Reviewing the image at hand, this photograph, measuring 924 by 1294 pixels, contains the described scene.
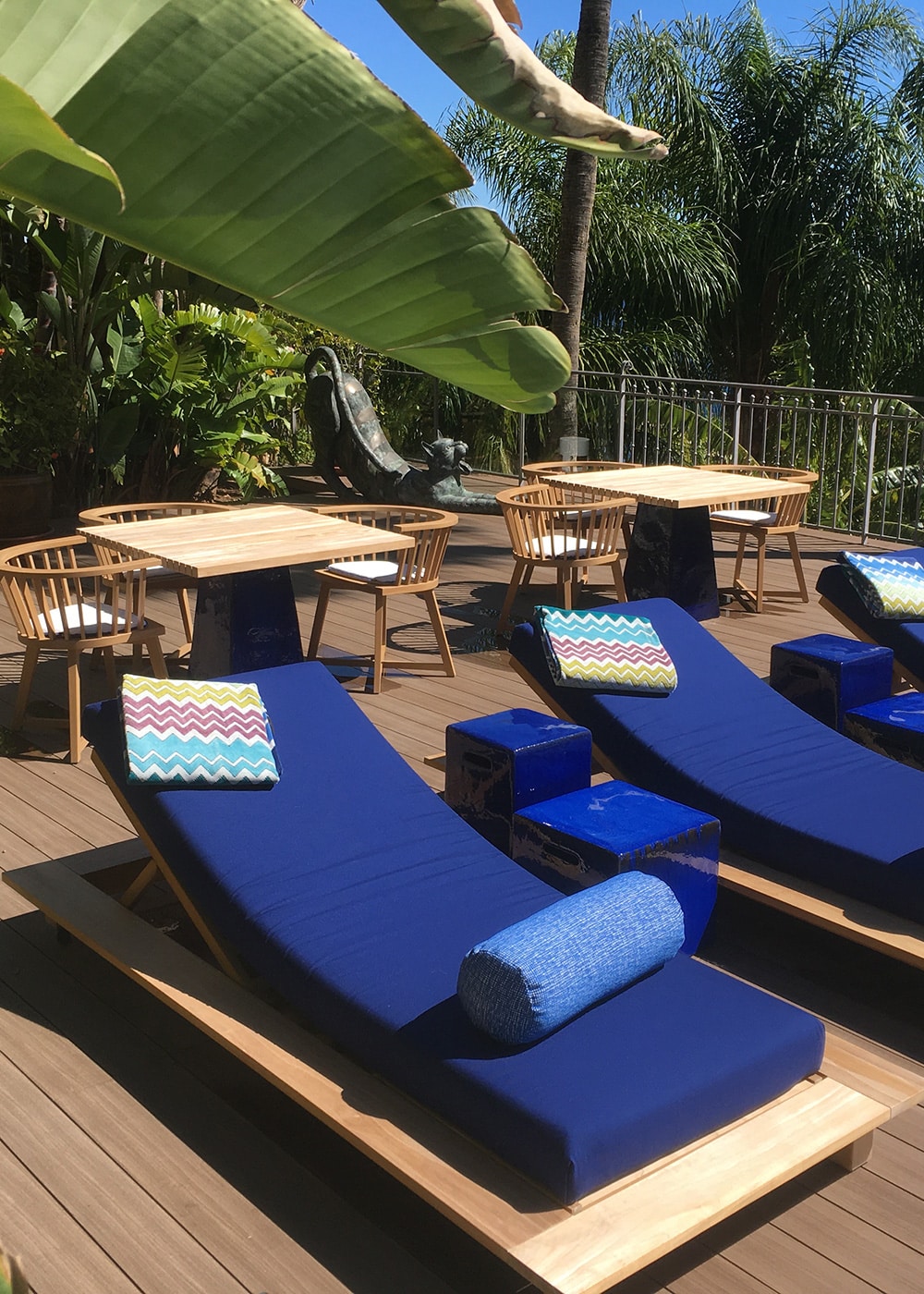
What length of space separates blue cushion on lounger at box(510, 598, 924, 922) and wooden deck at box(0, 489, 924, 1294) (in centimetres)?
35

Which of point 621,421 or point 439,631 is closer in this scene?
point 439,631

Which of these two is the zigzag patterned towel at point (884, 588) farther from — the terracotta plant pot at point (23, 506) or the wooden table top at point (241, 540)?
Answer: the terracotta plant pot at point (23, 506)

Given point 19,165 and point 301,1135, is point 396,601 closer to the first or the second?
point 301,1135

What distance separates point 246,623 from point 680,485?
316 cm

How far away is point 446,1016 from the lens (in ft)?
9.33

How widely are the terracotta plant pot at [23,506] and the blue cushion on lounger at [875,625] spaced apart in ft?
21.9

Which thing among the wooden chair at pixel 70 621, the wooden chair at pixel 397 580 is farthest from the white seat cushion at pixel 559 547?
the wooden chair at pixel 70 621

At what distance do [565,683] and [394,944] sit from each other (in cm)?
160

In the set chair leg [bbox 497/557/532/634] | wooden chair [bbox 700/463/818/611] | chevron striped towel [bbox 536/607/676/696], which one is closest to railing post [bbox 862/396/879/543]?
wooden chair [bbox 700/463/818/611]

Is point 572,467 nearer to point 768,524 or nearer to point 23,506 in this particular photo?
point 768,524

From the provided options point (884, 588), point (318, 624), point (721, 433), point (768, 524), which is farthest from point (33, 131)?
point (721, 433)

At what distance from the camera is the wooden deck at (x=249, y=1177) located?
8.61 ft

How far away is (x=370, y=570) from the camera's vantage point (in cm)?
685


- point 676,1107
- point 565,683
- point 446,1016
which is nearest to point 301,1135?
point 446,1016
